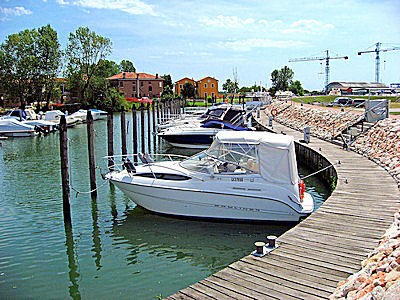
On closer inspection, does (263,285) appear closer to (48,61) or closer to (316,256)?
(316,256)

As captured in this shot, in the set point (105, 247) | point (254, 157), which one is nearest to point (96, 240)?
point (105, 247)

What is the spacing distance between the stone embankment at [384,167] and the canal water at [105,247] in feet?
9.57

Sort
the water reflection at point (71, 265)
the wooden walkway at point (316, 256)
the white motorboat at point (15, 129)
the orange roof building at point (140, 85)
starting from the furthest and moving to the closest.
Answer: the orange roof building at point (140, 85) → the white motorboat at point (15, 129) → the water reflection at point (71, 265) → the wooden walkway at point (316, 256)

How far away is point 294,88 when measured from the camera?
408ft

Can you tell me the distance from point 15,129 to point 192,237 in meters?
31.0

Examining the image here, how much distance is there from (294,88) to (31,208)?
11876 cm

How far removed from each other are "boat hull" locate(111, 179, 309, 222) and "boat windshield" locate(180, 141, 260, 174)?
73 centimetres

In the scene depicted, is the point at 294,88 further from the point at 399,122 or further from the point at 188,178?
the point at 188,178

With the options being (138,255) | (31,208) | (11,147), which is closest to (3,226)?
(31,208)

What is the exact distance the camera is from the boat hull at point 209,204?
10622 millimetres

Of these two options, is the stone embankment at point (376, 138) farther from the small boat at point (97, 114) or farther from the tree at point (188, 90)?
the tree at point (188, 90)

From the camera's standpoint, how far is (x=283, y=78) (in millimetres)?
125875

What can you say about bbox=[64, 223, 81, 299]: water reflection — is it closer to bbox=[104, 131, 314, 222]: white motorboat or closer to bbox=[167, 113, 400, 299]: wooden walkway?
bbox=[104, 131, 314, 222]: white motorboat

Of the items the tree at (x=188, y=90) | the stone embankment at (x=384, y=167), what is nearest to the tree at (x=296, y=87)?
the tree at (x=188, y=90)
